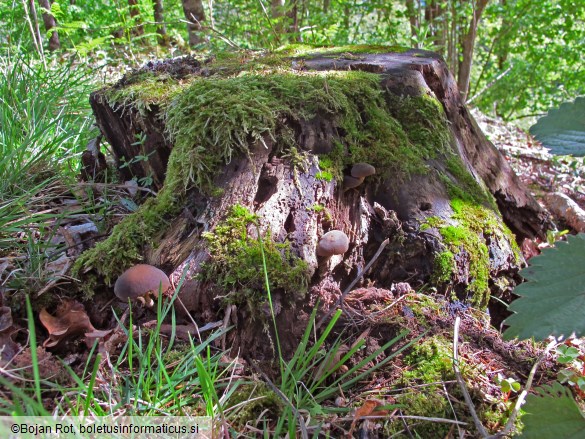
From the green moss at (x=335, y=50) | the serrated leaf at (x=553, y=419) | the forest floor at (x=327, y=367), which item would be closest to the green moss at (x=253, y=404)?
the forest floor at (x=327, y=367)

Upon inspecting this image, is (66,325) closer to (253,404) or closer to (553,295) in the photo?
(253,404)

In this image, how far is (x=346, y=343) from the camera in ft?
6.15

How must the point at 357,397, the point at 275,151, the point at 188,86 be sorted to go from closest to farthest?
the point at 357,397 → the point at 275,151 → the point at 188,86

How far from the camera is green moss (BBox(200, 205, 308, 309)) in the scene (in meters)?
1.89

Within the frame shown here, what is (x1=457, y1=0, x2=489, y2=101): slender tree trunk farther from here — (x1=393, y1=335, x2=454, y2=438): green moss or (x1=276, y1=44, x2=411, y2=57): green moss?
(x1=393, y1=335, x2=454, y2=438): green moss

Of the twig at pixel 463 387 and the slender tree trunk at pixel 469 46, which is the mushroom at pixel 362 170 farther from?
the slender tree trunk at pixel 469 46

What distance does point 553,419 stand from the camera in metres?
1.26

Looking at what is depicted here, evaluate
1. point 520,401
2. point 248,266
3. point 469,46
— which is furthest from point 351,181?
point 469,46

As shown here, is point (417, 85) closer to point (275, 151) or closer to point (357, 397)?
point (275, 151)

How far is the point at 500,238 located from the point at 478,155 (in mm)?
887

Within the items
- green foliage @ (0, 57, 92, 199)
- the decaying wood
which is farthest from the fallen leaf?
the decaying wood

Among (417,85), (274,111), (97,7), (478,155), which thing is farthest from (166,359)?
(97,7)

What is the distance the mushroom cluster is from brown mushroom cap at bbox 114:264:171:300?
43.2 inches

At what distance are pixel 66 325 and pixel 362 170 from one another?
1.56m
